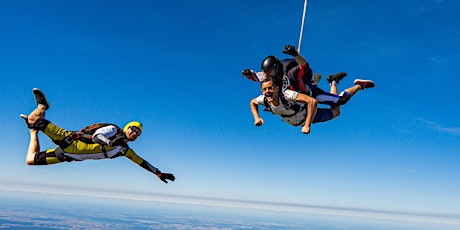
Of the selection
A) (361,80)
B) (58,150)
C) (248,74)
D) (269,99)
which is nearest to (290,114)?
(269,99)

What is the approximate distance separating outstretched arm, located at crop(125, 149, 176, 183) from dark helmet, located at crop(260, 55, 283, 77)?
10.4ft

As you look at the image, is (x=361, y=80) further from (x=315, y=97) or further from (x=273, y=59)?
(x=273, y=59)

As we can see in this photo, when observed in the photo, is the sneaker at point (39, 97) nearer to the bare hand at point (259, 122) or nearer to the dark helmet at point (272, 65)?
the bare hand at point (259, 122)

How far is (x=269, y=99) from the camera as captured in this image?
258 inches

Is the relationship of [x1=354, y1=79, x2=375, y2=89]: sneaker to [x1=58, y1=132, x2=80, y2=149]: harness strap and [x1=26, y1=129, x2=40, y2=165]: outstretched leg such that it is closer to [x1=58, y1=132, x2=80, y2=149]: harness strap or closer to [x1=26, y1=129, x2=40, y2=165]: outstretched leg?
[x1=58, y1=132, x2=80, y2=149]: harness strap

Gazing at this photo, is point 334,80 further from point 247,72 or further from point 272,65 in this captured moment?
point 247,72

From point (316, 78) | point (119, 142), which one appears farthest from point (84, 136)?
point (316, 78)

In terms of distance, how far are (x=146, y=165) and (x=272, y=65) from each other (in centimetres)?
359

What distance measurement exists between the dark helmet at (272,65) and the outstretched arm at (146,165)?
10.4 ft

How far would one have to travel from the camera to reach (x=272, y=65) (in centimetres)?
607

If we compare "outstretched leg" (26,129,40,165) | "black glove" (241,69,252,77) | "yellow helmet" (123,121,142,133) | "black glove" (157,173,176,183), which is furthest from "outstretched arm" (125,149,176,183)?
"black glove" (241,69,252,77)

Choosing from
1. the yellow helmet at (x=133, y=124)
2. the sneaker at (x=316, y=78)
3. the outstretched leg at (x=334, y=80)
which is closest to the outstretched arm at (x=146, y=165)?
the yellow helmet at (x=133, y=124)

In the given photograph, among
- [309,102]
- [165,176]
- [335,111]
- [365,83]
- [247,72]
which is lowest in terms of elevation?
[165,176]

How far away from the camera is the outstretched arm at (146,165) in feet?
24.3
